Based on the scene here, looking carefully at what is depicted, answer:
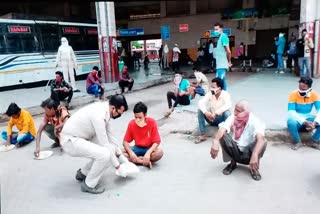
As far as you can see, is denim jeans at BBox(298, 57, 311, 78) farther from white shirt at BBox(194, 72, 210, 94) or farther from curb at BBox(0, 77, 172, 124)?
curb at BBox(0, 77, 172, 124)

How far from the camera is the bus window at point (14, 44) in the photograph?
1073 centimetres

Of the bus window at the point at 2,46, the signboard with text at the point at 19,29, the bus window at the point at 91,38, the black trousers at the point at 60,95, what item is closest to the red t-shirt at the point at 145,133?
the black trousers at the point at 60,95

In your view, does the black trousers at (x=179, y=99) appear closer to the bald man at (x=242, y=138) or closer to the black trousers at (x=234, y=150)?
the bald man at (x=242, y=138)

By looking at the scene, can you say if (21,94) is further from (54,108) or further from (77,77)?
(54,108)

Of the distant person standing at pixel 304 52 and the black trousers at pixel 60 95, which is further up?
the distant person standing at pixel 304 52

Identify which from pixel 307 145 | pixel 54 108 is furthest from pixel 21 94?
pixel 307 145

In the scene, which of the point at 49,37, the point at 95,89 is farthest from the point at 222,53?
the point at 49,37

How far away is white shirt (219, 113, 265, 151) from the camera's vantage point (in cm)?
353

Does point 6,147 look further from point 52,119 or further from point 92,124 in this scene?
point 92,124

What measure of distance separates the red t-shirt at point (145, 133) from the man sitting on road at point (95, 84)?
5.67 m

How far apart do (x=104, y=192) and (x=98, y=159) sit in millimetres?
431

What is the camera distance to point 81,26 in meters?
14.0

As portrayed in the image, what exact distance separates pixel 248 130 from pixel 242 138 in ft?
0.43

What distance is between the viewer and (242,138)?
368 cm
